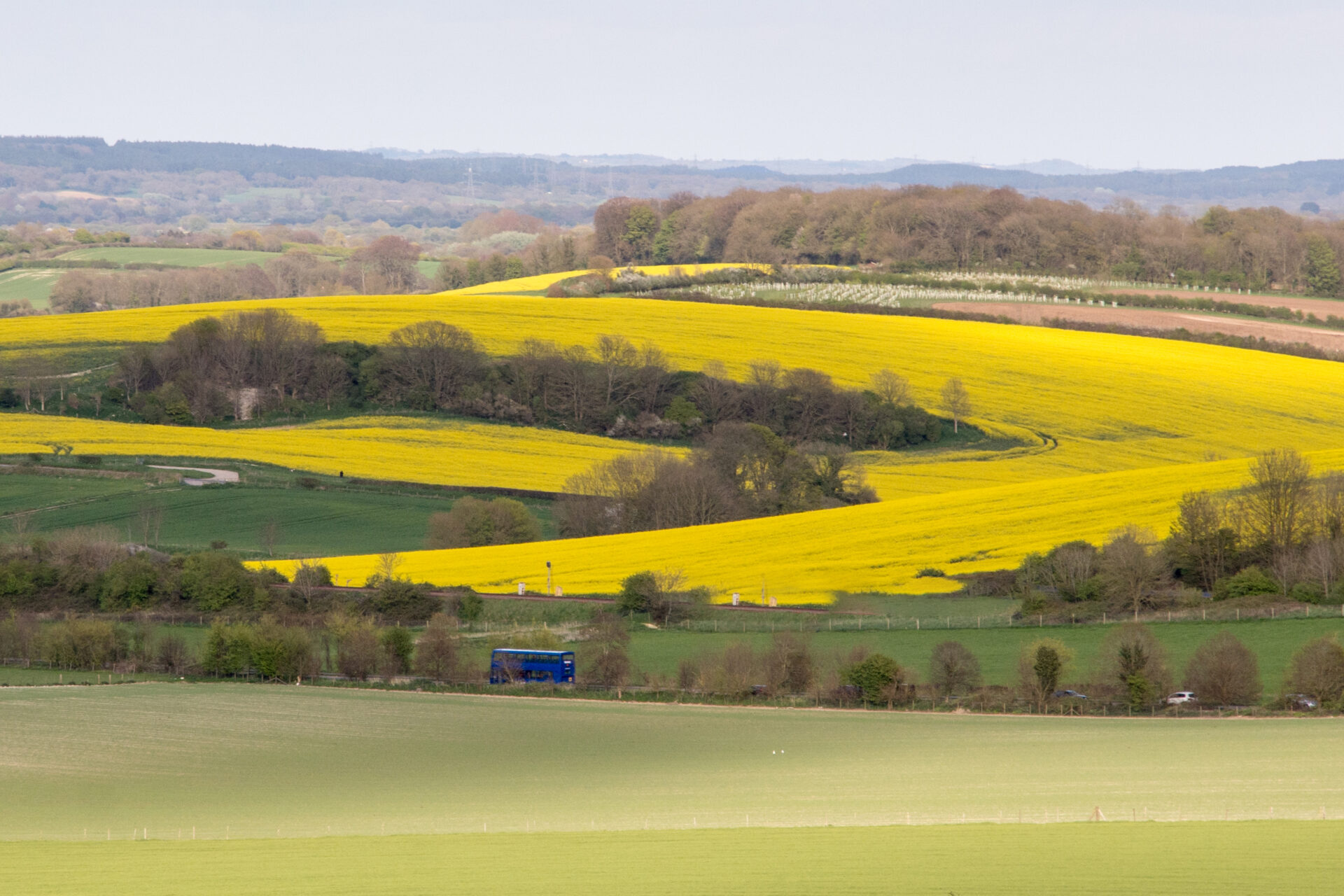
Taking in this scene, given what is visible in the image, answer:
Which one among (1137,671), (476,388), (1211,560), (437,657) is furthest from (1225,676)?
(476,388)

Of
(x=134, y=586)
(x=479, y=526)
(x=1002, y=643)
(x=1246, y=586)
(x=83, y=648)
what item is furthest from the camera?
(x=479, y=526)

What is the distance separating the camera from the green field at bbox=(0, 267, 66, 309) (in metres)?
136

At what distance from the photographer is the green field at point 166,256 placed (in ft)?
533

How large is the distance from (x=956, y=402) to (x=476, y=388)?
2394 cm

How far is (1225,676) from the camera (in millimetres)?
Result: 33656

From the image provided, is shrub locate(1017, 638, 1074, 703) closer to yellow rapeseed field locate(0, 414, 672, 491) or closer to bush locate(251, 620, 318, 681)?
bush locate(251, 620, 318, 681)

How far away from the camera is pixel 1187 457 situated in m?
72.9

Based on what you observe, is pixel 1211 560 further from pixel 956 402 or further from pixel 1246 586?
pixel 956 402

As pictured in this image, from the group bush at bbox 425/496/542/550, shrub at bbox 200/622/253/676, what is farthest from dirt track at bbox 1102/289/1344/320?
shrub at bbox 200/622/253/676

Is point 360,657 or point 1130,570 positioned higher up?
point 1130,570

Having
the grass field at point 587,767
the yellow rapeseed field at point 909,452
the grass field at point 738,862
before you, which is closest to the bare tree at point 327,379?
the yellow rapeseed field at point 909,452

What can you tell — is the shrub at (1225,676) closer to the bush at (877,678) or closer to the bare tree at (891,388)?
the bush at (877,678)

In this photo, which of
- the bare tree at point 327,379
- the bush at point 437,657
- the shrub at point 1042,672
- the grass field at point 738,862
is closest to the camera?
the grass field at point 738,862

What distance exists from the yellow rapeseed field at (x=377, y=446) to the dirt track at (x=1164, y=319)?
38.3m
